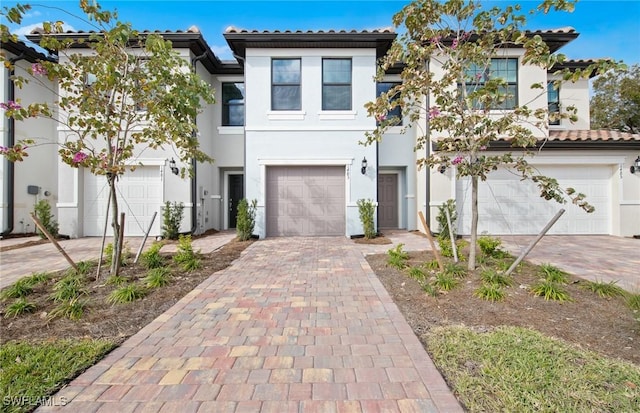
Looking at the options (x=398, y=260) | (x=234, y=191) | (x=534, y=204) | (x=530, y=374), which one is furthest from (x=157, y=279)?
(x=534, y=204)

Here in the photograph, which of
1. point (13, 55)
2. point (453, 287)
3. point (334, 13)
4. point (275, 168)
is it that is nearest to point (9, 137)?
point (13, 55)

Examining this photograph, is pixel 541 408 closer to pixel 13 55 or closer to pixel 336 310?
pixel 336 310

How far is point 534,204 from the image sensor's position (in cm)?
1000

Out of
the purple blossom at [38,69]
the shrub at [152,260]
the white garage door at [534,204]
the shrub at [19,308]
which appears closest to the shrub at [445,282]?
the shrub at [152,260]

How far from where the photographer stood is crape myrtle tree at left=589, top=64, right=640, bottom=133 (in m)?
16.1

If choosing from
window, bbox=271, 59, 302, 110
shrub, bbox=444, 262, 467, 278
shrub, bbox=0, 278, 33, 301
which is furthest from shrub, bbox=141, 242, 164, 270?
window, bbox=271, 59, 302, 110

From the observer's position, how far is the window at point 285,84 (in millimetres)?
10047

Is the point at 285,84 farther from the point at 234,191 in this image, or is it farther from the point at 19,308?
the point at 19,308

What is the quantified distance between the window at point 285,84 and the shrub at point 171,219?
4502 millimetres

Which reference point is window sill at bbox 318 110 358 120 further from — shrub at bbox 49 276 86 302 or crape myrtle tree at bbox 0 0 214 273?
shrub at bbox 49 276 86 302

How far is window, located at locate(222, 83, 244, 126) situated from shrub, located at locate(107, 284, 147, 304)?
880cm

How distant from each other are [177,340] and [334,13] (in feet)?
31.4

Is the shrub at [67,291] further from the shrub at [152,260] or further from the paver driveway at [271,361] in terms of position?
the paver driveway at [271,361]

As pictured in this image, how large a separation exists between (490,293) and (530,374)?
179cm
